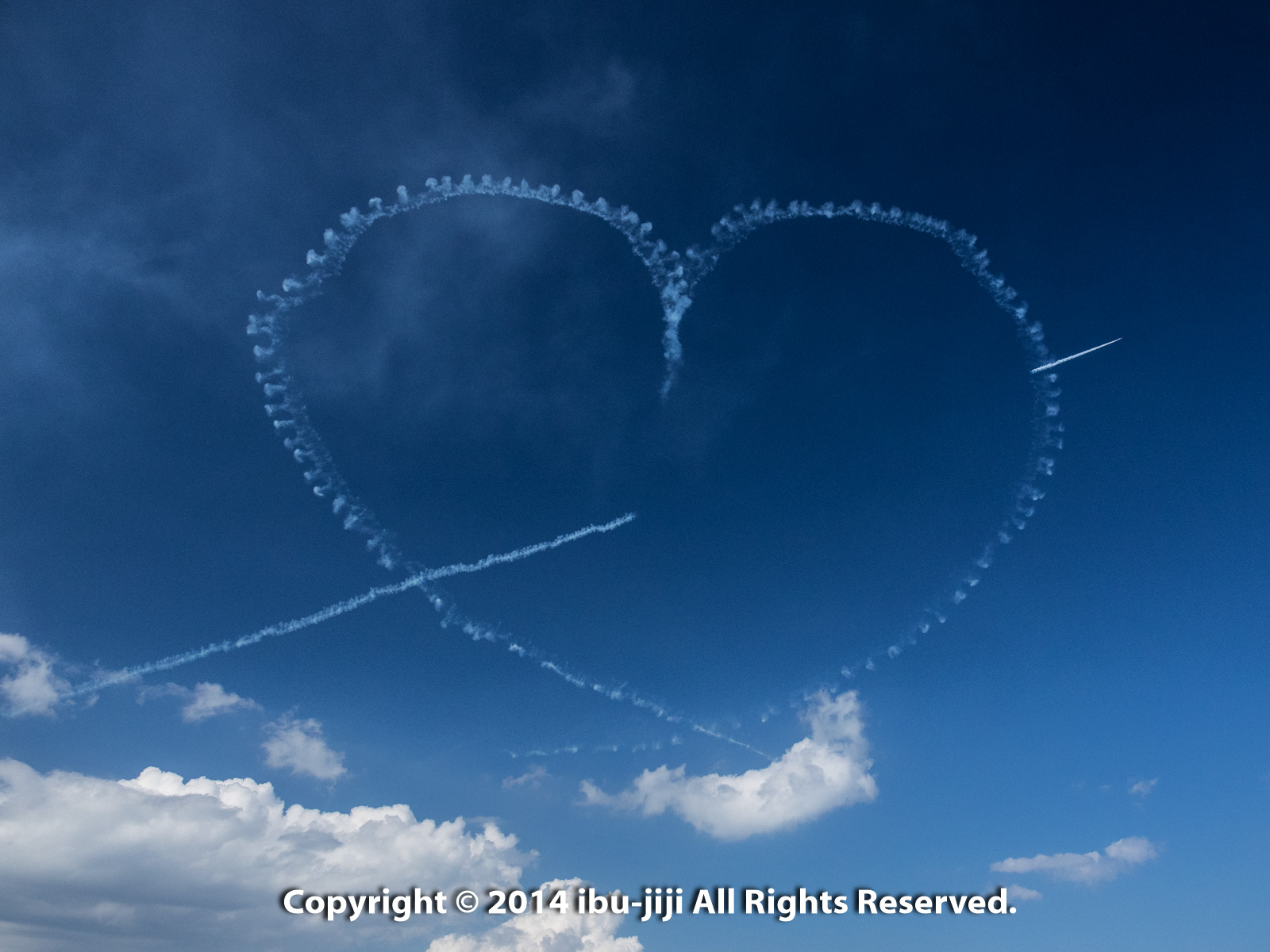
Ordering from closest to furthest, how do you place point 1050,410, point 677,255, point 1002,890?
1. point 1002,890
2. point 677,255
3. point 1050,410

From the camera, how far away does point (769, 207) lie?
62000 mm

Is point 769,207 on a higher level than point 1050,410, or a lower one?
higher

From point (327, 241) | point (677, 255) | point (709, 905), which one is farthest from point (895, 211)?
point (709, 905)

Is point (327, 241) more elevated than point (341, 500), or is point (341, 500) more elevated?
point (327, 241)

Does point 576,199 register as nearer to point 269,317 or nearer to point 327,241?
point 327,241

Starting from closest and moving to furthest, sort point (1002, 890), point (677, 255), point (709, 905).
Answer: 1. point (709, 905)
2. point (1002, 890)
3. point (677, 255)

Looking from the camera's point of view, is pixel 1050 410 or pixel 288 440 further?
pixel 1050 410

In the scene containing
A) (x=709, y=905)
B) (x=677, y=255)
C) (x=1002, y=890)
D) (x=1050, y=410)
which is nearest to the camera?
(x=709, y=905)

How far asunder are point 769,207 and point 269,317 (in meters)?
40.8

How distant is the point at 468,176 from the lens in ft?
192

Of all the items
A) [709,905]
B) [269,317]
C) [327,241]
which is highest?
[327,241]

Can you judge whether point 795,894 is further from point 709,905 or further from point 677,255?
point 677,255

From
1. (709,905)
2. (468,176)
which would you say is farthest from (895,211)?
(709,905)

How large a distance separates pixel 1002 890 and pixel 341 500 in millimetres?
60685
